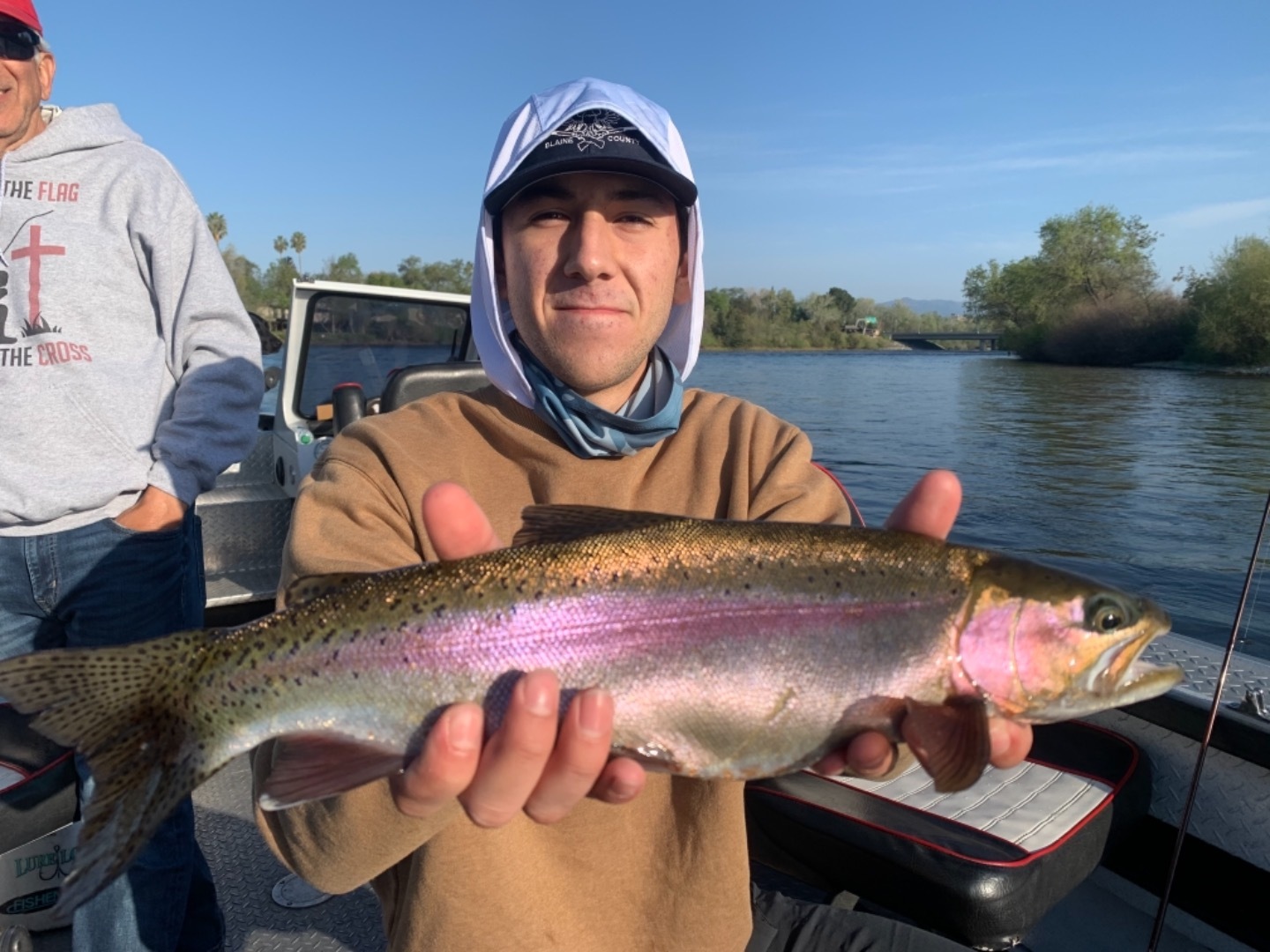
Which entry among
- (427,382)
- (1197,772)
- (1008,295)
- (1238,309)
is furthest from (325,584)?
(1008,295)

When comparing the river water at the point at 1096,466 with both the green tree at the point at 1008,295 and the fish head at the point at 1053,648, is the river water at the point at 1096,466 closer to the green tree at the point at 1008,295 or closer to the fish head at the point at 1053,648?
the fish head at the point at 1053,648

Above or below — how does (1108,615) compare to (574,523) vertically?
below

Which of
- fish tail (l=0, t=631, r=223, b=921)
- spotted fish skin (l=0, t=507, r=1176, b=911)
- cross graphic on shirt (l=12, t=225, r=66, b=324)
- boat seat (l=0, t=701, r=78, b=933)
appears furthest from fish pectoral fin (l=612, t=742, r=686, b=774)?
cross graphic on shirt (l=12, t=225, r=66, b=324)

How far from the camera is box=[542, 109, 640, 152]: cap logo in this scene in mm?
2377

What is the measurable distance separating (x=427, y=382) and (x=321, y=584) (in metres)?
3.80

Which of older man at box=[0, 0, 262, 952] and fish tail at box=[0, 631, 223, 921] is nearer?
fish tail at box=[0, 631, 223, 921]

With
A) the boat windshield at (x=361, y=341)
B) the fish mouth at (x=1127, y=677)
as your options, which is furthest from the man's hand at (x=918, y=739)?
the boat windshield at (x=361, y=341)

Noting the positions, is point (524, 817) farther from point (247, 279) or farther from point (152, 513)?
point (247, 279)

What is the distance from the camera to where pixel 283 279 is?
113m

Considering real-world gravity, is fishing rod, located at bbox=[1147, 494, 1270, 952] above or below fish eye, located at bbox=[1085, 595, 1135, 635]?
below

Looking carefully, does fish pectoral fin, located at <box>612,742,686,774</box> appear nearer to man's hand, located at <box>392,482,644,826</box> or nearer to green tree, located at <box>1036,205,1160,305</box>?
man's hand, located at <box>392,482,644,826</box>

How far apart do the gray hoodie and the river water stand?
418cm

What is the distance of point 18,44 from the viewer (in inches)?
126

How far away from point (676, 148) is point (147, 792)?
7.32 feet
